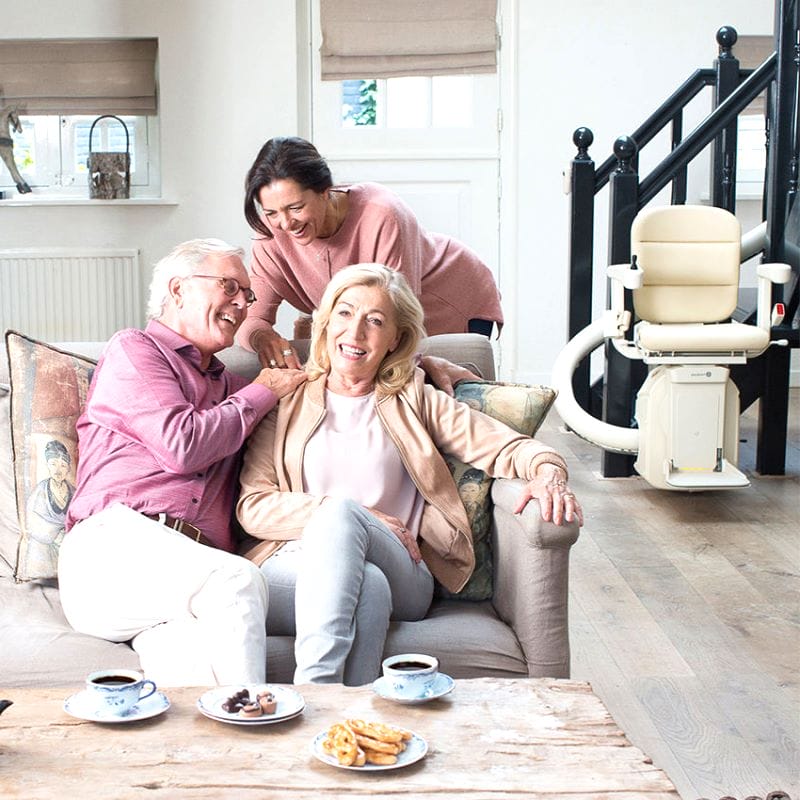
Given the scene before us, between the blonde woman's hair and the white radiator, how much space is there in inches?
164

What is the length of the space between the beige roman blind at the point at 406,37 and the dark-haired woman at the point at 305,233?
3.35 meters

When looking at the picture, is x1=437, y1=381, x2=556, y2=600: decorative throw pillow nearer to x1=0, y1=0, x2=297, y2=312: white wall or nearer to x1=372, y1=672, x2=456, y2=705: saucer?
x1=372, y1=672, x2=456, y2=705: saucer

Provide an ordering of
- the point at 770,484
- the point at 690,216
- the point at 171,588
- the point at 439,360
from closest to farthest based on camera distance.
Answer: the point at 171,588, the point at 439,360, the point at 690,216, the point at 770,484

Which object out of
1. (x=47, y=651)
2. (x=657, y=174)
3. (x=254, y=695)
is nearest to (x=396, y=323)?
Answer: (x=47, y=651)

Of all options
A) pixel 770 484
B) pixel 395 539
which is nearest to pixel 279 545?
pixel 395 539

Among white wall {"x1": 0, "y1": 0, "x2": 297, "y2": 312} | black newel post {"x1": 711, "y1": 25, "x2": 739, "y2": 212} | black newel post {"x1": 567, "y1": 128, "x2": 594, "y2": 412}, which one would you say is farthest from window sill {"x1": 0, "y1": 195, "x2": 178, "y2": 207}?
black newel post {"x1": 711, "y1": 25, "x2": 739, "y2": 212}

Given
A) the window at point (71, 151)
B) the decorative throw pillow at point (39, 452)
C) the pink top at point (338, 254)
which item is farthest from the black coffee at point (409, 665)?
the window at point (71, 151)

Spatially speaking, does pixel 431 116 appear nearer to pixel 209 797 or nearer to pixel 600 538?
pixel 600 538

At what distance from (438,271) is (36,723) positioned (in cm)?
216

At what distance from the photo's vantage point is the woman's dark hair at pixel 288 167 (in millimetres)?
2904

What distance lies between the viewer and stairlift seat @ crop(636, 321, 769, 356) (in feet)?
14.4

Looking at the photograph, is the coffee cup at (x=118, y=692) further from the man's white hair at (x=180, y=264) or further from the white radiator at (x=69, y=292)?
the white radiator at (x=69, y=292)

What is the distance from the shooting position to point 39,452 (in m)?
2.52

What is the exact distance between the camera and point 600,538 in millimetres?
4234
